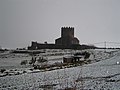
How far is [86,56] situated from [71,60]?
28.0ft

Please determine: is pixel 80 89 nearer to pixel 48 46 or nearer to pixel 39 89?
pixel 39 89

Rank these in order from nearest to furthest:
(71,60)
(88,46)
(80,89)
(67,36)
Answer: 1. (80,89)
2. (71,60)
3. (88,46)
4. (67,36)

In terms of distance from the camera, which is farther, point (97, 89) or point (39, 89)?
point (39, 89)

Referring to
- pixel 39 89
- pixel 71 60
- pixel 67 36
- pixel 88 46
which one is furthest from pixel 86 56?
pixel 67 36

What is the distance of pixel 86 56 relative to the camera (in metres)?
52.7

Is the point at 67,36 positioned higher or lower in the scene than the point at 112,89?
higher

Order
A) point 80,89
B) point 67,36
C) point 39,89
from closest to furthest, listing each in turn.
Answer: point 80,89 → point 39,89 → point 67,36

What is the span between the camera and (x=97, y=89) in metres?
11.3

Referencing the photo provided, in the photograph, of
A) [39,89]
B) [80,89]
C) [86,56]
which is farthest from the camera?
[86,56]

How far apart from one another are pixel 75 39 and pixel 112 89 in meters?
120

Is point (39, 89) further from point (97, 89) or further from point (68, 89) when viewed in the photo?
point (97, 89)

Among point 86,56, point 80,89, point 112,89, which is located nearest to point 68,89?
point 80,89

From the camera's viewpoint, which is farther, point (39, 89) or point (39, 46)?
point (39, 46)

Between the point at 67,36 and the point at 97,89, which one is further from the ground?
the point at 67,36
